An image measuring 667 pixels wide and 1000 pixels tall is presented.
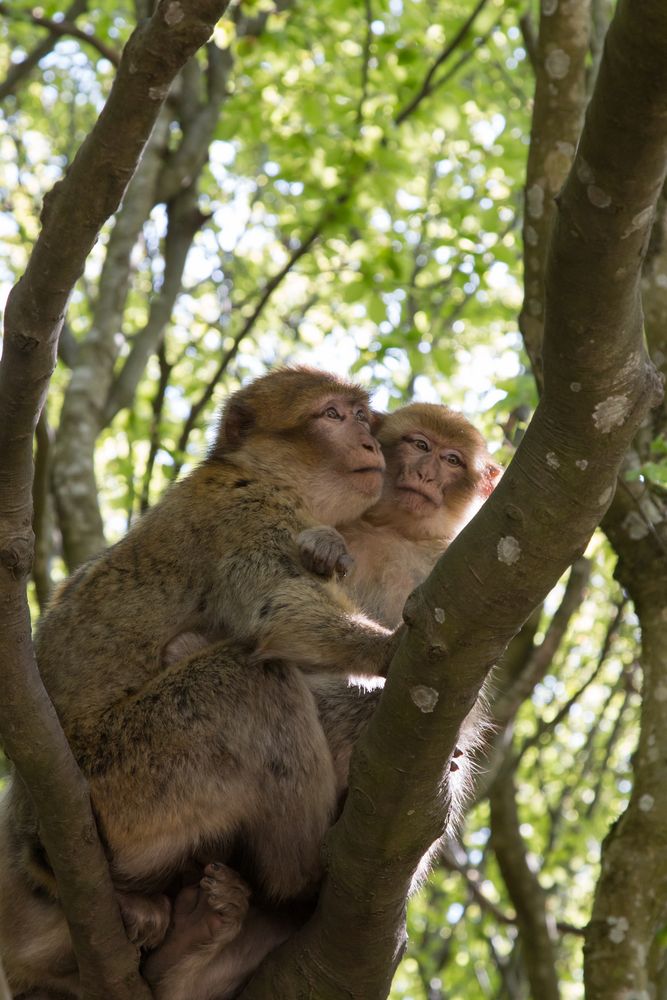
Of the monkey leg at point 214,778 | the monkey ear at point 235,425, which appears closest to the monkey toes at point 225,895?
the monkey leg at point 214,778

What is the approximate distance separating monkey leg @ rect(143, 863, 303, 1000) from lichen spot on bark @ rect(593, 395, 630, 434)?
2.37 metres

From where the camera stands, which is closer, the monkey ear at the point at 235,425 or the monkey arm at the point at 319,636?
the monkey arm at the point at 319,636

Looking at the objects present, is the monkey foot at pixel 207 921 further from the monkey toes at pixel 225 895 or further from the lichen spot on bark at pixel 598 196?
the lichen spot on bark at pixel 598 196

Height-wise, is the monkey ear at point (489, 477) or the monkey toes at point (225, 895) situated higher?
the monkey ear at point (489, 477)

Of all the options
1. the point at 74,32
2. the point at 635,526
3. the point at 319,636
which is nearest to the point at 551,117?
the point at 635,526

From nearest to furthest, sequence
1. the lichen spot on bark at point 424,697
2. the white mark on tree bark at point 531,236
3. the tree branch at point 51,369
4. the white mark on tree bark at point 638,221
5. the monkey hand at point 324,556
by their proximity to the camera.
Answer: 1. the white mark on tree bark at point 638,221
2. the tree branch at point 51,369
3. the lichen spot on bark at point 424,697
4. the monkey hand at point 324,556
5. the white mark on tree bark at point 531,236

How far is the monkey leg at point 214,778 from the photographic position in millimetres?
4574

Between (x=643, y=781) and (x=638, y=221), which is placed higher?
(x=638, y=221)

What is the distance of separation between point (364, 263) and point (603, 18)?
263 cm

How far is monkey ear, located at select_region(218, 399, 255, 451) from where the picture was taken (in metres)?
6.02

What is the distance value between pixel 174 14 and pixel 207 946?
3209 millimetres

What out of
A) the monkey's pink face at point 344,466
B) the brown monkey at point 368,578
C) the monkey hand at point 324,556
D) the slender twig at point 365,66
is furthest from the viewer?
the slender twig at point 365,66

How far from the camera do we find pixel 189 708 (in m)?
4.64

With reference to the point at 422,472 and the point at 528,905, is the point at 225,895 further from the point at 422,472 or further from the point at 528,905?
the point at 528,905
